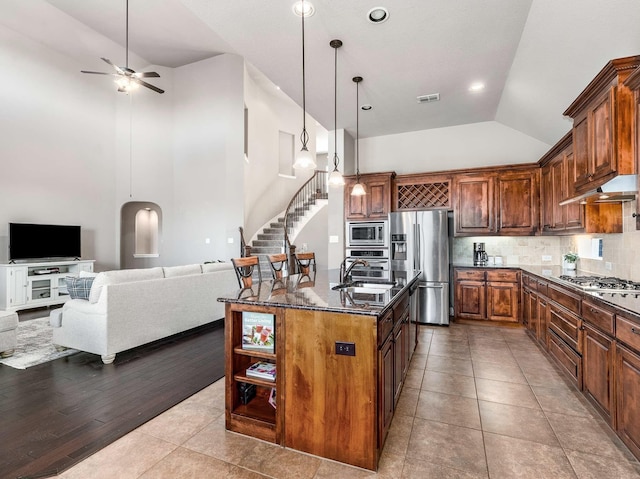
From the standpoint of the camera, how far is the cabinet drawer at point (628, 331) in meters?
1.84

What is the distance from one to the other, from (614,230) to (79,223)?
912 centimetres

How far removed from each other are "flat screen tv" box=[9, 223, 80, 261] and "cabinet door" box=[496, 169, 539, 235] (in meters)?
8.20

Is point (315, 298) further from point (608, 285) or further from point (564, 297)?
point (608, 285)

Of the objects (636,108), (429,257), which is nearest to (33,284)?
(429,257)

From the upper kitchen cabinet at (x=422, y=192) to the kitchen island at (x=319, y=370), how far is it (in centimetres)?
349

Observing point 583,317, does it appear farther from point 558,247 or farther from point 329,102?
point 329,102

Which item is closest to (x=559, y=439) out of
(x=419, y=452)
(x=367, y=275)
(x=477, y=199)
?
(x=419, y=452)

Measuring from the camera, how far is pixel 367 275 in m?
3.53

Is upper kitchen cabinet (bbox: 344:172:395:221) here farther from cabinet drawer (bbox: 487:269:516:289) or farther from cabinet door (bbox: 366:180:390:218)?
cabinet drawer (bbox: 487:269:516:289)

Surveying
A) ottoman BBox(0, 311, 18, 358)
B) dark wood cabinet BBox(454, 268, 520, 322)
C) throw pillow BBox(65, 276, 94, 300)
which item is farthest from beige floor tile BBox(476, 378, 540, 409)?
ottoman BBox(0, 311, 18, 358)

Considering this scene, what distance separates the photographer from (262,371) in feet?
7.06

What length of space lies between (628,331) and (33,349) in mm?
5619

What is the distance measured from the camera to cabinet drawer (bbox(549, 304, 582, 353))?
272 cm

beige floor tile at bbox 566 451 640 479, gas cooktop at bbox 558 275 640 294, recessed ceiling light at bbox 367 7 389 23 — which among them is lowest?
beige floor tile at bbox 566 451 640 479
